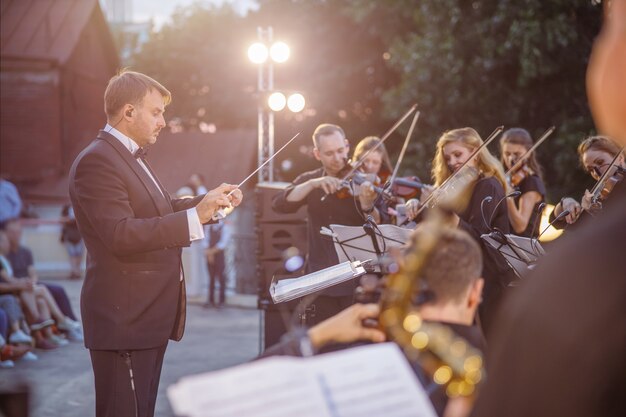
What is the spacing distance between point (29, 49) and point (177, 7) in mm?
9329

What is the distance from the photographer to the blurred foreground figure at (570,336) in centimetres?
118

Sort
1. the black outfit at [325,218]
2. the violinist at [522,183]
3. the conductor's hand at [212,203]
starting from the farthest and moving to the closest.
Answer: the violinist at [522,183]
the black outfit at [325,218]
the conductor's hand at [212,203]

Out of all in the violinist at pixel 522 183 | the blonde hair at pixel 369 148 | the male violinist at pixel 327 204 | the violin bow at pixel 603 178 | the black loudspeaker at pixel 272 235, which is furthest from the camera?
the black loudspeaker at pixel 272 235

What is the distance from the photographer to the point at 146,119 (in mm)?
3646

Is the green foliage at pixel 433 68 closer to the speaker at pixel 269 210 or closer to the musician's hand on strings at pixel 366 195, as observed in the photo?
the speaker at pixel 269 210

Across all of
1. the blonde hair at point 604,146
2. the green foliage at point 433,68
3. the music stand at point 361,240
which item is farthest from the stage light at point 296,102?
the music stand at point 361,240

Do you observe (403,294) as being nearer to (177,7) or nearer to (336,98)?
(336,98)

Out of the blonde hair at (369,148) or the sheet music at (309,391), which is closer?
the sheet music at (309,391)

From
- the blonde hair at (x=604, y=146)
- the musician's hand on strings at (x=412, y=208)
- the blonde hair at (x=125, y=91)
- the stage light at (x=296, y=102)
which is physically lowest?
the musician's hand on strings at (x=412, y=208)

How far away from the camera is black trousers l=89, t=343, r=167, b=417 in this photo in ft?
11.1

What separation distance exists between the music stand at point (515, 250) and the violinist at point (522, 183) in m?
1.86

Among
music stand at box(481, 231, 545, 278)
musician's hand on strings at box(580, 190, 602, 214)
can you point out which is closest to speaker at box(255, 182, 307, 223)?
musician's hand on strings at box(580, 190, 602, 214)

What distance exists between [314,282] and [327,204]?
2186 mm

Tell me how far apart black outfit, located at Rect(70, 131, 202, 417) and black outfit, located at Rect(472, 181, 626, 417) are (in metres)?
2.33
